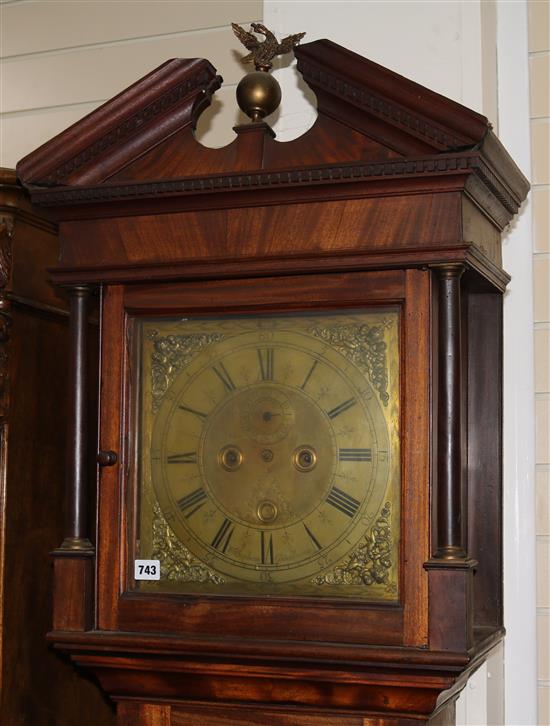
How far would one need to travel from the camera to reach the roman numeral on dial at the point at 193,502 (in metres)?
1.75

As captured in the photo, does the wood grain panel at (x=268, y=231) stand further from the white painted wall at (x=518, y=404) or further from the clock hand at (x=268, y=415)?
the white painted wall at (x=518, y=404)

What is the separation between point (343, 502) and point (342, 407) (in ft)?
0.47

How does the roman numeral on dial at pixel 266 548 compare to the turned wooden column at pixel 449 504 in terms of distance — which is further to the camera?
the roman numeral on dial at pixel 266 548

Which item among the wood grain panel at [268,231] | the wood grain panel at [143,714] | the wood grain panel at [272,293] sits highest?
the wood grain panel at [268,231]

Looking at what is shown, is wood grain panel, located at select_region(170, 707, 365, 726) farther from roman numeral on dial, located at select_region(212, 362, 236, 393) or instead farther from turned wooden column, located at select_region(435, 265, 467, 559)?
roman numeral on dial, located at select_region(212, 362, 236, 393)

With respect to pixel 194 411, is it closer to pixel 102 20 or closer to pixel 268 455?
pixel 268 455

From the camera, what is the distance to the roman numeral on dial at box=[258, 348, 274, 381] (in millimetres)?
1732

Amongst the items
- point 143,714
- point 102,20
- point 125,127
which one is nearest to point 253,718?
point 143,714

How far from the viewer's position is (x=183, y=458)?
1.76 meters

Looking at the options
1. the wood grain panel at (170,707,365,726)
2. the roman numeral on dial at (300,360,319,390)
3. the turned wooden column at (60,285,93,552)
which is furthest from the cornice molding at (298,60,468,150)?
the wood grain panel at (170,707,365,726)

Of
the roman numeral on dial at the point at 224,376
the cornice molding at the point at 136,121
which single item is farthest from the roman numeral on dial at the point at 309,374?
the cornice molding at the point at 136,121

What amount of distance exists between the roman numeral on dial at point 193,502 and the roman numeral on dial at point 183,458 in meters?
0.05

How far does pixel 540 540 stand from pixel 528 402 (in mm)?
258

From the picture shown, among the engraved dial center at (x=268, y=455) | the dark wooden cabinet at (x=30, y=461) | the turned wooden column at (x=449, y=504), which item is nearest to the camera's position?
the turned wooden column at (x=449, y=504)
